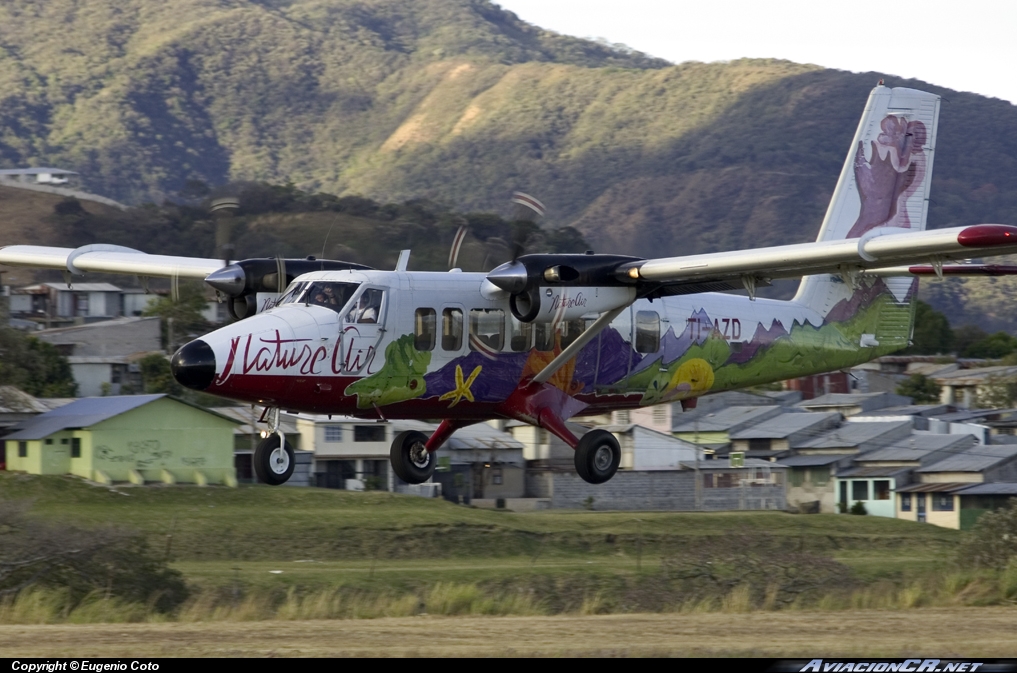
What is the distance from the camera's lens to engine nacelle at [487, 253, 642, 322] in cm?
1848

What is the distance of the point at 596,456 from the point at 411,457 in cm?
279

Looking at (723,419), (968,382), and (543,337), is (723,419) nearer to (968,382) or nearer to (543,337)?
(968,382)

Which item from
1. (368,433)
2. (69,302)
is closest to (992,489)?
(368,433)

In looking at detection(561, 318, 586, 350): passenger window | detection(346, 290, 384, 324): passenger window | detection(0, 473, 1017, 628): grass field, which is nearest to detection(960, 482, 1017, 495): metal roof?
detection(0, 473, 1017, 628): grass field

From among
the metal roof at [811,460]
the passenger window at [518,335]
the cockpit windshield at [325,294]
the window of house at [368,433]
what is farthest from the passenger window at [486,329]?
the metal roof at [811,460]

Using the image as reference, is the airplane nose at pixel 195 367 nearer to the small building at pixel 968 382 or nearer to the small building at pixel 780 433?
the small building at pixel 780 433

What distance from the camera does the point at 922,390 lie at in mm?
80062

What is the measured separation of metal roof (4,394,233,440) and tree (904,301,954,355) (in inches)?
2362

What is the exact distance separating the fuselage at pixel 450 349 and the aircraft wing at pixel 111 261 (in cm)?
453

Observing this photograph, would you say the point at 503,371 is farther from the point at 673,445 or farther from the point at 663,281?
the point at 673,445

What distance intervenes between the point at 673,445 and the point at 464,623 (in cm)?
4078

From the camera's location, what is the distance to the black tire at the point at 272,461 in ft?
60.7

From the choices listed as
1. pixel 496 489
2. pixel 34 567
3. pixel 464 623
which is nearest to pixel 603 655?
pixel 464 623
